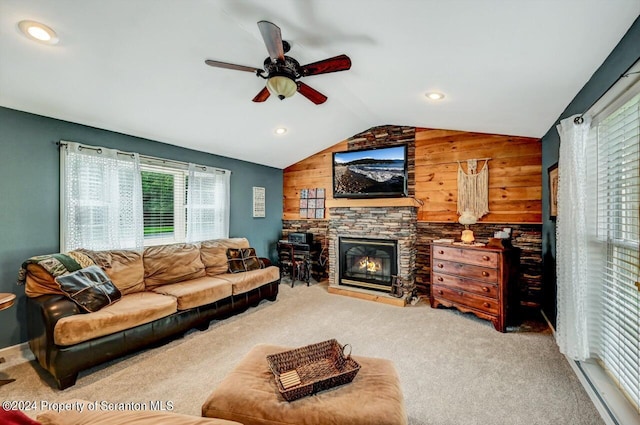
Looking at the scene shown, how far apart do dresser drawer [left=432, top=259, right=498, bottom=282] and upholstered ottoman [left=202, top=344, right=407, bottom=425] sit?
228 cm

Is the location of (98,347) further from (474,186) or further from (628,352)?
(474,186)

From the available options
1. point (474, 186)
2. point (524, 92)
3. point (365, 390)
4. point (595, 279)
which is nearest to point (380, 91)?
point (524, 92)

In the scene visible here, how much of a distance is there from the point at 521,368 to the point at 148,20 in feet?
12.8

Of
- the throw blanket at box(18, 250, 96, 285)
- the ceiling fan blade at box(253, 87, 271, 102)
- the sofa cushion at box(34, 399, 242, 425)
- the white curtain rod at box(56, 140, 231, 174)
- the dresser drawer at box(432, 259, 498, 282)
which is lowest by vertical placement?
the sofa cushion at box(34, 399, 242, 425)

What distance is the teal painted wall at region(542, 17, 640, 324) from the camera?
5.18ft

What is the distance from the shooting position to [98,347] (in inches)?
91.9

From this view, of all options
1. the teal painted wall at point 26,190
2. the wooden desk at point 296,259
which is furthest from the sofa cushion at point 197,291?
the wooden desk at point 296,259

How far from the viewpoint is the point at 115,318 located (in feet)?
7.94

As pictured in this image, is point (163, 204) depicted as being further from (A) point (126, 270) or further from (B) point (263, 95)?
(B) point (263, 95)

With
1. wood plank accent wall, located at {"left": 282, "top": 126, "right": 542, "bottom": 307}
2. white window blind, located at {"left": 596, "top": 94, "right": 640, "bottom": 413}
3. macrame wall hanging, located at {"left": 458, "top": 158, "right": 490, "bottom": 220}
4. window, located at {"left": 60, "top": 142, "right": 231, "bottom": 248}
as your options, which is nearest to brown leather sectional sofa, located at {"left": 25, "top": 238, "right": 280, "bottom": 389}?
window, located at {"left": 60, "top": 142, "right": 231, "bottom": 248}

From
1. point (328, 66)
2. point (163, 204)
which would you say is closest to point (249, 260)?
point (163, 204)

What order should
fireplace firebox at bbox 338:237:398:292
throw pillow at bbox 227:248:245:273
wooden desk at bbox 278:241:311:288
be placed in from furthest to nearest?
wooden desk at bbox 278:241:311:288 → fireplace firebox at bbox 338:237:398:292 → throw pillow at bbox 227:248:245:273

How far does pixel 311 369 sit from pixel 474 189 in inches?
137

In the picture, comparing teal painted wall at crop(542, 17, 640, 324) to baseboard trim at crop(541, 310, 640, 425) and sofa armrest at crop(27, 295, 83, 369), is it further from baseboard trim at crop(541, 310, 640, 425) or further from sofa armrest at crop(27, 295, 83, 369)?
sofa armrest at crop(27, 295, 83, 369)
